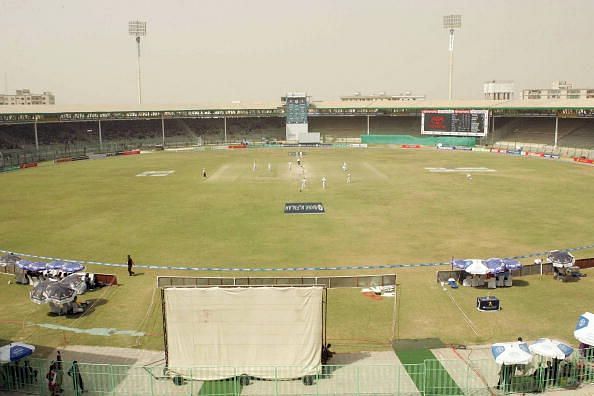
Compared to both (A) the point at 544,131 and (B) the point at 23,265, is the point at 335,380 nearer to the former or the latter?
(B) the point at 23,265

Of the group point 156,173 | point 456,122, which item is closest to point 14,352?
point 156,173

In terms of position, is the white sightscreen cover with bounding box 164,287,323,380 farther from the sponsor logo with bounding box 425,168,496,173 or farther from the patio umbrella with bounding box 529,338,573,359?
the sponsor logo with bounding box 425,168,496,173

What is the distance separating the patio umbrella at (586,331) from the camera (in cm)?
1636

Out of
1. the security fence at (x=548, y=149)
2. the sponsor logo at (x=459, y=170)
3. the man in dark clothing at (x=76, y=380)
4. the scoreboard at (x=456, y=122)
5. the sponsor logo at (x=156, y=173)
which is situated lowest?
the man in dark clothing at (x=76, y=380)

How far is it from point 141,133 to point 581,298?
10192 centimetres

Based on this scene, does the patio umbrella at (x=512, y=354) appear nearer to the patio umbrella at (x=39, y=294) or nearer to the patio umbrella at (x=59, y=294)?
the patio umbrella at (x=59, y=294)

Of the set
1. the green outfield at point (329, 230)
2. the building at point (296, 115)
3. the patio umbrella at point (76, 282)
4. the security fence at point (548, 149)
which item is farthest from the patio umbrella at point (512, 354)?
the building at point (296, 115)

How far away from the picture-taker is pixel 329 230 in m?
35.4

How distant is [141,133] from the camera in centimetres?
11250

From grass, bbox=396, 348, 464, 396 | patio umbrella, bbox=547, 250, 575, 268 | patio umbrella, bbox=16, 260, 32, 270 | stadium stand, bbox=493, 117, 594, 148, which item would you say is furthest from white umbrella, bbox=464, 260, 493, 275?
stadium stand, bbox=493, 117, 594, 148

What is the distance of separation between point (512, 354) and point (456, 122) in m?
84.1

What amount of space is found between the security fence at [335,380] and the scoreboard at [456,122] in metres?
79.2

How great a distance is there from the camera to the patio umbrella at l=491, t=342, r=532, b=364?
14.7 metres

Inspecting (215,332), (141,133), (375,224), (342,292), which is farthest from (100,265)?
(141,133)
